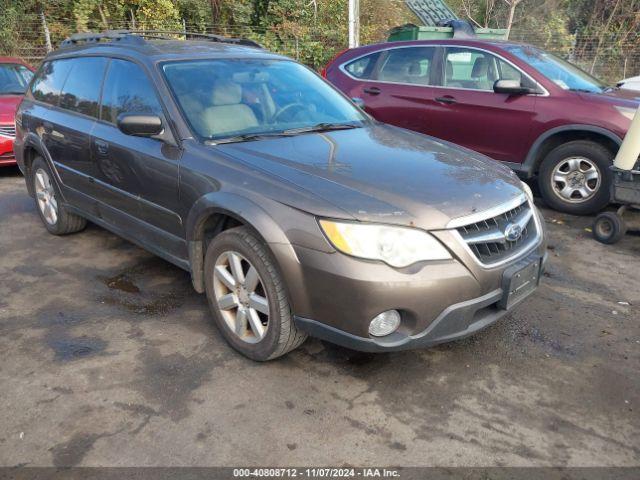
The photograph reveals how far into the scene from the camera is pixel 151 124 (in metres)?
3.14

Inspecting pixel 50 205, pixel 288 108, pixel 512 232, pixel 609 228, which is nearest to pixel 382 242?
pixel 512 232

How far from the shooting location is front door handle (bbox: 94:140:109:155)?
3.75 metres

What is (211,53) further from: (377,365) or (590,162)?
(590,162)

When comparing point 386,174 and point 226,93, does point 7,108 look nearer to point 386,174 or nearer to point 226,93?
point 226,93

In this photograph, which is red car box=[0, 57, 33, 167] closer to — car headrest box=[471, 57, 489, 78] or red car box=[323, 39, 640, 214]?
red car box=[323, 39, 640, 214]

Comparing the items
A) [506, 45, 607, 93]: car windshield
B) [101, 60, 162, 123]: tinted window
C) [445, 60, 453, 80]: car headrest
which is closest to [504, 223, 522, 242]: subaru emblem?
[101, 60, 162, 123]: tinted window

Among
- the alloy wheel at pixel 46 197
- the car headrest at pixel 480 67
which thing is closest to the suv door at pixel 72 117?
the alloy wheel at pixel 46 197

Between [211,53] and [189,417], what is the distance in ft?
8.05

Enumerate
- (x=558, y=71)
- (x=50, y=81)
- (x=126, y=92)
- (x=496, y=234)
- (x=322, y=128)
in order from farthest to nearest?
(x=558, y=71) < (x=50, y=81) < (x=126, y=92) < (x=322, y=128) < (x=496, y=234)

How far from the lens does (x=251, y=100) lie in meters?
3.54

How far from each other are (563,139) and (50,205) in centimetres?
508

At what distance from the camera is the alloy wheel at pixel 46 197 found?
485 centimetres

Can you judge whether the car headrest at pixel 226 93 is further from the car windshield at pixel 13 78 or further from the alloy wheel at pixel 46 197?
the car windshield at pixel 13 78

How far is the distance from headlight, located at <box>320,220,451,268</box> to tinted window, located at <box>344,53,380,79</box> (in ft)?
15.6
